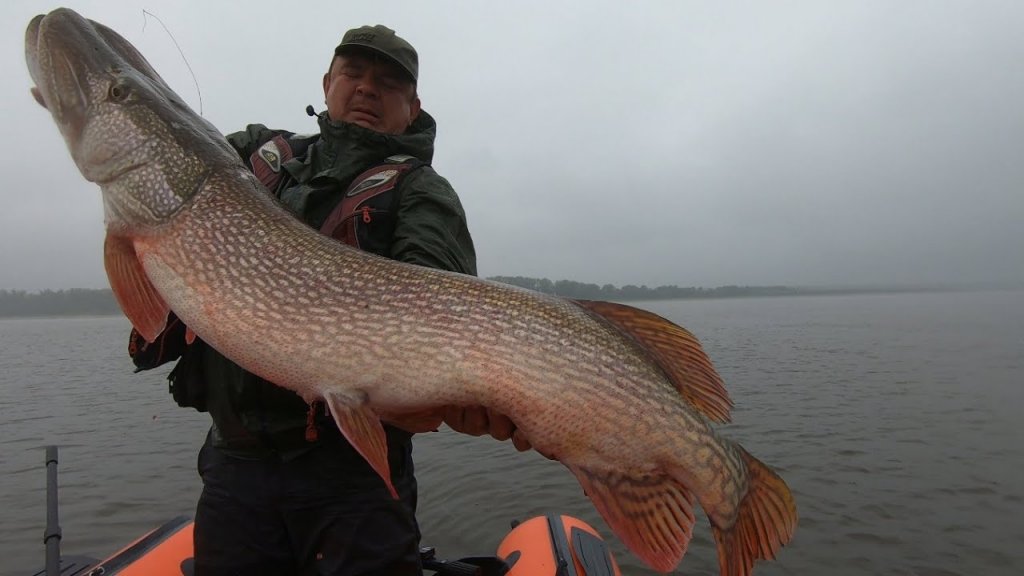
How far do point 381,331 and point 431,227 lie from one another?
596 mm

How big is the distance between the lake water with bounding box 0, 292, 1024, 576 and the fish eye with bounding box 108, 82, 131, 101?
17.9ft

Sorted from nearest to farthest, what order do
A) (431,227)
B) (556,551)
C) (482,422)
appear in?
(482,422)
(431,227)
(556,551)

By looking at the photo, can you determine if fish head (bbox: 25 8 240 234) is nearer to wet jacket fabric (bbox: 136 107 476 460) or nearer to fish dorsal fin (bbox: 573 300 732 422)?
wet jacket fabric (bbox: 136 107 476 460)

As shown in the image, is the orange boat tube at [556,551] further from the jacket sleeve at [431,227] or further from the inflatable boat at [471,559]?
the jacket sleeve at [431,227]

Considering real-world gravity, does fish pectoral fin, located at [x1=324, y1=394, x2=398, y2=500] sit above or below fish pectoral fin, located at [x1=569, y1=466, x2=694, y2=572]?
above

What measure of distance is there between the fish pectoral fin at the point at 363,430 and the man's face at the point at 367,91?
1481 mm

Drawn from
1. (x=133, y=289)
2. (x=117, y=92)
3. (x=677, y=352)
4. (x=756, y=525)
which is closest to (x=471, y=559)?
(x=756, y=525)

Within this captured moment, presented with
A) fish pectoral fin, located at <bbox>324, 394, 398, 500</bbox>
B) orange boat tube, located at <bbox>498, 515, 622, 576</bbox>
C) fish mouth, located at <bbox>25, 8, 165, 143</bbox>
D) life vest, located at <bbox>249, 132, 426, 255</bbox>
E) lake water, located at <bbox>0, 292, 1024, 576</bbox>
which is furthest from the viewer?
lake water, located at <bbox>0, 292, 1024, 576</bbox>

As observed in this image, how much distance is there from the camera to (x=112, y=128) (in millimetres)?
2158

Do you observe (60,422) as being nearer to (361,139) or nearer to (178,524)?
(178,524)

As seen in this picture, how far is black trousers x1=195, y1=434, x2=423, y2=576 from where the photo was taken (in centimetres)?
225

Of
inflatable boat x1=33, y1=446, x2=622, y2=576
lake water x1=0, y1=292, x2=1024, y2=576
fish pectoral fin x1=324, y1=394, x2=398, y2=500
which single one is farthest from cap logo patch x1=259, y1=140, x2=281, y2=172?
lake water x1=0, y1=292, x2=1024, y2=576

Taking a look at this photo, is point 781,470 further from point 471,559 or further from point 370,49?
point 370,49

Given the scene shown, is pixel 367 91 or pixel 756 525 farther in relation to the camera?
pixel 367 91
